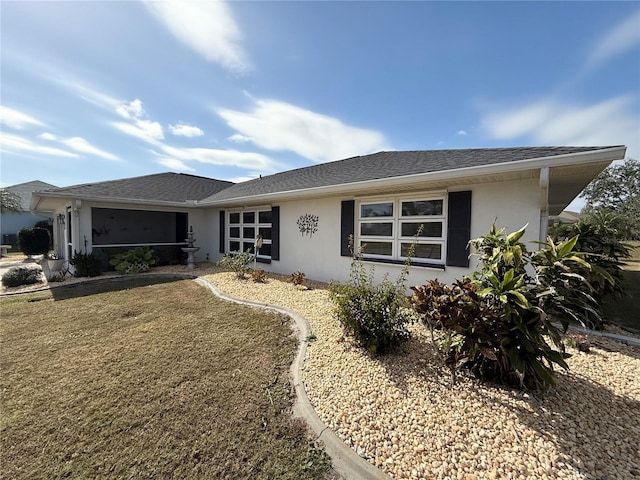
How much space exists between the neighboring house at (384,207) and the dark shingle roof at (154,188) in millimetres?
51

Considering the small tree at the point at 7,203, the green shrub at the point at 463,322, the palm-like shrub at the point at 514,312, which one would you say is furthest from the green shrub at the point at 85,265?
the small tree at the point at 7,203

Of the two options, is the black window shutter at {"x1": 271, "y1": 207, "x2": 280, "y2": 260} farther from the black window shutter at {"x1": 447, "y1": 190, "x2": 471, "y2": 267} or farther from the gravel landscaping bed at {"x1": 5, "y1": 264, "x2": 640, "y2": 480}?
the gravel landscaping bed at {"x1": 5, "y1": 264, "x2": 640, "y2": 480}

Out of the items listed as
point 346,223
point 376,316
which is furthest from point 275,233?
point 376,316

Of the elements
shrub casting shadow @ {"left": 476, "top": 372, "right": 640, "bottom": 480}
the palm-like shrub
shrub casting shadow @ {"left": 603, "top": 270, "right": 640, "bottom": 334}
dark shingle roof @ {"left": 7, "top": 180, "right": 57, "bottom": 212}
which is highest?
dark shingle roof @ {"left": 7, "top": 180, "right": 57, "bottom": 212}

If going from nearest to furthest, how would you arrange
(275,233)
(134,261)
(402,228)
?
1. (402,228)
2. (275,233)
3. (134,261)

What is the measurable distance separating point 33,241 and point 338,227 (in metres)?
19.2

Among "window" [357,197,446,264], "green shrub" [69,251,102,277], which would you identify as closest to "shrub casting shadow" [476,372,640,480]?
"window" [357,197,446,264]

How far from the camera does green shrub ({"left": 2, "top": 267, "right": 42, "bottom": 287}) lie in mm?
8086

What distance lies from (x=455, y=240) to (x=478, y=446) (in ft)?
A: 13.7

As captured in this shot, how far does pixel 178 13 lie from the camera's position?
18.8 ft

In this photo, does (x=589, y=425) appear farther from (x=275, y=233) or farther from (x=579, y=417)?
(x=275, y=233)

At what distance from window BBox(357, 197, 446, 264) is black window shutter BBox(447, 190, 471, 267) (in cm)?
25

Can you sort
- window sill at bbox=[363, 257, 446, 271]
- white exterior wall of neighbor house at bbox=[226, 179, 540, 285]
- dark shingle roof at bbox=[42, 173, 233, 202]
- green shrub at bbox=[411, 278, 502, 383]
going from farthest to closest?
dark shingle roof at bbox=[42, 173, 233, 202] → window sill at bbox=[363, 257, 446, 271] → white exterior wall of neighbor house at bbox=[226, 179, 540, 285] → green shrub at bbox=[411, 278, 502, 383]

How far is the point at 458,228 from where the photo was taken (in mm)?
5512
